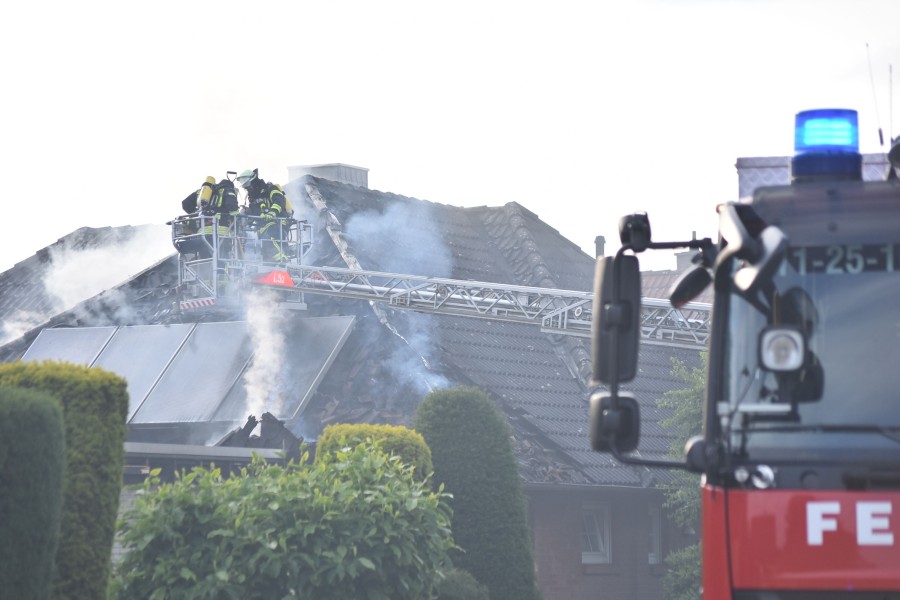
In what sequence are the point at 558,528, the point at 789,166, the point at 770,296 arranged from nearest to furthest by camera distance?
the point at 770,296 → the point at 789,166 → the point at 558,528

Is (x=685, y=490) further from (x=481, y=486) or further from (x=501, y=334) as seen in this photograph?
(x=481, y=486)

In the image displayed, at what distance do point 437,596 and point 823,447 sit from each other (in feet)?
33.4

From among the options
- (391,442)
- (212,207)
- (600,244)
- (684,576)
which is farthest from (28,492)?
(600,244)

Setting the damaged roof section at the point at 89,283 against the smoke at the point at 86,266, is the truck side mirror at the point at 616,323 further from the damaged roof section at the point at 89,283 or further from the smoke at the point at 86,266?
the smoke at the point at 86,266

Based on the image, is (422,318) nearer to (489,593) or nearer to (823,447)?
(489,593)

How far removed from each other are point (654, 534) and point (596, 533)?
1.68 m

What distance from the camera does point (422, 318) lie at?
89.6 ft

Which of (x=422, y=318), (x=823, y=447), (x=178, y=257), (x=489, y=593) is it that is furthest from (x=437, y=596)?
(x=178, y=257)

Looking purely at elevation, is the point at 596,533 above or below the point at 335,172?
below

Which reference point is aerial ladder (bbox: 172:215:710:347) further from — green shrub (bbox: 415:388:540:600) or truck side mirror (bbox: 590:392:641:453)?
truck side mirror (bbox: 590:392:641:453)

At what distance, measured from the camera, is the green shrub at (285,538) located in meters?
12.9

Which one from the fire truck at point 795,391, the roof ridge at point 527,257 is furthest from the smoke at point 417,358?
the fire truck at point 795,391

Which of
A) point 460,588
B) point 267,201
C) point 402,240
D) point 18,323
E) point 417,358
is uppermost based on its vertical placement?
point 267,201

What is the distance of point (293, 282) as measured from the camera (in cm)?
2700
